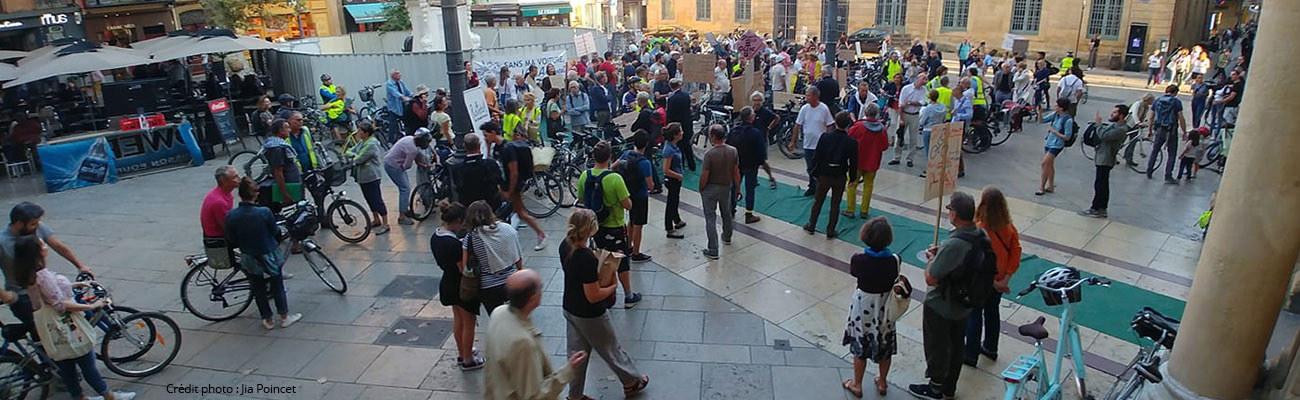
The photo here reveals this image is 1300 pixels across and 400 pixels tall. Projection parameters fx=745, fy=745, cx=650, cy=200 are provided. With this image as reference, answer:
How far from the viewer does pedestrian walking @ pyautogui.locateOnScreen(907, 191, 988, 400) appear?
4973 millimetres

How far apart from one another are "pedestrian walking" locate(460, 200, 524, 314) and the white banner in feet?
43.9

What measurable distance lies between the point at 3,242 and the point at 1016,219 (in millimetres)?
10809

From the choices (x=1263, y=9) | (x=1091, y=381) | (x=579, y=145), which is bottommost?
(x=1091, y=381)

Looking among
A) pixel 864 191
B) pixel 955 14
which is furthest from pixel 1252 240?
pixel 955 14

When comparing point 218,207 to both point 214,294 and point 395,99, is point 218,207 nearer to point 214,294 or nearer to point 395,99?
point 214,294

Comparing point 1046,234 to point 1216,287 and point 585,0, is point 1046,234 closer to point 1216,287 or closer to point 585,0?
point 1216,287

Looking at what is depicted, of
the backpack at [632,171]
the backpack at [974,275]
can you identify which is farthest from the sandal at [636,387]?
the backpack at [632,171]

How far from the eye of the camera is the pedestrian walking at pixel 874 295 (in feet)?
16.8

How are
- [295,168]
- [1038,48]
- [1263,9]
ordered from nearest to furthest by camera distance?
[1263,9], [295,168], [1038,48]

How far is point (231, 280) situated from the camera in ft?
24.0

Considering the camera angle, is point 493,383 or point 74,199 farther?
point 74,199

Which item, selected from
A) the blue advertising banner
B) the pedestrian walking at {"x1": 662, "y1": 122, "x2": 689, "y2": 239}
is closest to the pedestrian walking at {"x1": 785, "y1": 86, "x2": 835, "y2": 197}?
the pedestrian walking at {"x1": 662, "y1": 122, "x2": 689, "y2": 239}

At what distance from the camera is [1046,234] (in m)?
9.46

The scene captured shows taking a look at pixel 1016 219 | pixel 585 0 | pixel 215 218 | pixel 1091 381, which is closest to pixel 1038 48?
pixel 585 0
